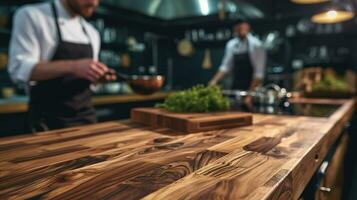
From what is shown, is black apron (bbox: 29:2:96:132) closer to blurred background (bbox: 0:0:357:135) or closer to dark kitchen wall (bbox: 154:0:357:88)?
blurred background (bbox: 0:0:357:135)

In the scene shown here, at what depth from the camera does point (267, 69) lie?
5367 mm

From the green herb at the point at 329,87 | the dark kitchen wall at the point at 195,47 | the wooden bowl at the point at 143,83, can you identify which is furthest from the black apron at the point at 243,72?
the wooden bowl at the point at 143,83

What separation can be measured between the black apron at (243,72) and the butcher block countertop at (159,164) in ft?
8.06

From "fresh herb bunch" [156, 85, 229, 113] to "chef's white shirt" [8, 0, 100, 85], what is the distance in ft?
2.38

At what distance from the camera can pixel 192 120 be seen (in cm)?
114


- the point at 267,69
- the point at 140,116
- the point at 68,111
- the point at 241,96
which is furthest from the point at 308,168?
the point at 267,69

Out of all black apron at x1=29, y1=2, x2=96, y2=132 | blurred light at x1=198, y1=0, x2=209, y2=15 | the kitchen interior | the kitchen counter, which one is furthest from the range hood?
black apron at x1=29, y1=2, x2=96, y2=132

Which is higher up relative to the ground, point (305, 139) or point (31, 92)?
point (31, 92)

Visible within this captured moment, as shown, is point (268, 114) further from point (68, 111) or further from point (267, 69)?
point (267, 69)

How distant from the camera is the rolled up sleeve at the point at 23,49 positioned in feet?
5.14

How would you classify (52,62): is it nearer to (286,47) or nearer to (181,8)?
(181,8)

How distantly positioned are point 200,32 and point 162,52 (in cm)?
79

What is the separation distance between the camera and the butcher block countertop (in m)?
0.55

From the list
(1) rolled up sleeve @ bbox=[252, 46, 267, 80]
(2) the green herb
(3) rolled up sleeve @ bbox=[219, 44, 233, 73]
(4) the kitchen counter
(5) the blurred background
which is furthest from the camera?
(5) the blurred background
